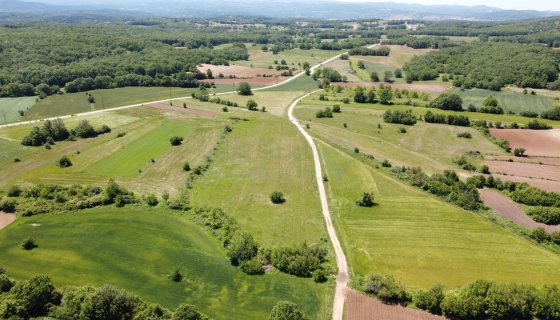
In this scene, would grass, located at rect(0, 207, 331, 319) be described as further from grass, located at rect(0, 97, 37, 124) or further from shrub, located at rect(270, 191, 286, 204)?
grass, located at rect(0, 97, 37, 124)

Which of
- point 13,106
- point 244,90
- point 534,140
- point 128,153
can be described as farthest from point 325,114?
point 13,106

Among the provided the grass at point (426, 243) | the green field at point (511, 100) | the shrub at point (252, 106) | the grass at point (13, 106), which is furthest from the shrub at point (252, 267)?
the green field at point (511, 100)

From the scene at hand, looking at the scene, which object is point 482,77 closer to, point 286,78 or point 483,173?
point 286,78

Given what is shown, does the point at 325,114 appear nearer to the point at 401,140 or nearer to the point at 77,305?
the point at 401,140

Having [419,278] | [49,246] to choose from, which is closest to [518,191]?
[419,278]

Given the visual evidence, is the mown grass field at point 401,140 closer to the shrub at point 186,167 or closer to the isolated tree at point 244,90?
the isolated tree at point 244,90
